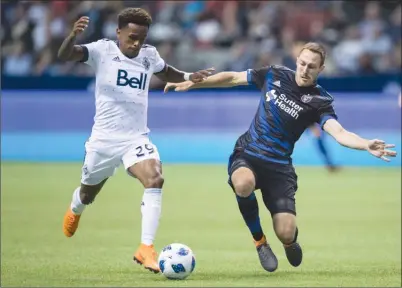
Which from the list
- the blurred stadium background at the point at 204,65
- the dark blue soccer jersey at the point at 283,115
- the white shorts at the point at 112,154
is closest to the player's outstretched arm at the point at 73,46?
the white shorts at the point at 112,154

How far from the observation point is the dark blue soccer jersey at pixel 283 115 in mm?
9500

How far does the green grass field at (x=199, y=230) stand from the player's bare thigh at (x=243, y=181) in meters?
0.75

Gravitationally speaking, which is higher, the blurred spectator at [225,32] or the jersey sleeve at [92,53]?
the jersey sleeve at [92,53]

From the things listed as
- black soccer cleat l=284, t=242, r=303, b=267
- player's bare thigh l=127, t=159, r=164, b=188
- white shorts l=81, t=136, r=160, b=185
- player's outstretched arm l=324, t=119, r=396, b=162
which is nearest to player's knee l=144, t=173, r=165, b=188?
player's bare thigh l=127, t=159, r=164, b=188

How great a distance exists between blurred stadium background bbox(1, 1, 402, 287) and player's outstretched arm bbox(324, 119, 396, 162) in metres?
1.77

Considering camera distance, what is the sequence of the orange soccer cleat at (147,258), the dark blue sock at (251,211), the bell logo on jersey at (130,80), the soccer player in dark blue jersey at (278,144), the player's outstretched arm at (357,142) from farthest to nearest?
1. the bell logo on jersey at (130,80)
2. the dark blue sock at (251,211)
3. the soccer player in dark blue jersey at (278,144)
4. the orange soccer cleat at (147,258)
5. the player's outstretched arm at (357,142)

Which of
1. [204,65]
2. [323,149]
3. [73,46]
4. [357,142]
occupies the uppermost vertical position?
[73,46]

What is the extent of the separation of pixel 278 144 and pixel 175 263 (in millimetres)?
1455

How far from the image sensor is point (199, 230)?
510 inches

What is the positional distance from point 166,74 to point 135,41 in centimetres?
72

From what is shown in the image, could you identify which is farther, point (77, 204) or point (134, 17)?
point (77, 204)

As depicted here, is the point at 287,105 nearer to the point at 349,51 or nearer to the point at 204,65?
the point at 204,65

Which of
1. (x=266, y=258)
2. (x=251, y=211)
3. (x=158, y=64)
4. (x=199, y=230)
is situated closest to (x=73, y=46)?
(x=158, y=64)

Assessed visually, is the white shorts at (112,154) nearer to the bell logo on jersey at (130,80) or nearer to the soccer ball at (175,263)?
the bell logo on jersey at (130,80)
